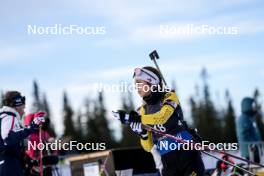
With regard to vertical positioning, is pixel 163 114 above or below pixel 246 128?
above

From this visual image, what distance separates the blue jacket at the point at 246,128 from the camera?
12.5 m

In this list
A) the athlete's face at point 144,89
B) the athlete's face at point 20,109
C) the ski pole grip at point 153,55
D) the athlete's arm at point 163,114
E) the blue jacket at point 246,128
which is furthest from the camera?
the blue jacket at point 246,128

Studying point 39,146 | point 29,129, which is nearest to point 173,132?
point 29,129

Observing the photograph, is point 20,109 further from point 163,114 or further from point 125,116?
point 163,114

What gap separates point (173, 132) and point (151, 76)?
68 centimetres

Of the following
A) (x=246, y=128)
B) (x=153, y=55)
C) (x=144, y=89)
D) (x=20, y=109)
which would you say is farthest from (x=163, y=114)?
(x=246, y=128)

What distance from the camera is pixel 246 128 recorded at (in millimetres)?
12586

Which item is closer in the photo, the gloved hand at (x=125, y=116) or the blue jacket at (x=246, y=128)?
the gloved hand at (x=125, y=116)

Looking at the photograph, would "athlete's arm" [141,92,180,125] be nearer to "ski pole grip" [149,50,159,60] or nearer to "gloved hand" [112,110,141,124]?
"gloved hand" [112,110,141,124]

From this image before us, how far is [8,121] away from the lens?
25.8ft

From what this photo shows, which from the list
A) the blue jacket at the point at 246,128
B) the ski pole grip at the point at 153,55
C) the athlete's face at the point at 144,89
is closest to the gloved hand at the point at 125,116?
the athlete's face at the point at 144,89

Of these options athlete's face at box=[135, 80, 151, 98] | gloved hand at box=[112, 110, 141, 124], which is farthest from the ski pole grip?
gloved hand at box=[112, 110, 141, 124]

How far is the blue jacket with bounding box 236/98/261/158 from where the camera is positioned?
12477mm

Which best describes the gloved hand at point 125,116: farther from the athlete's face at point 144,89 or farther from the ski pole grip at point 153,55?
the ski pole grip at point 153,55
